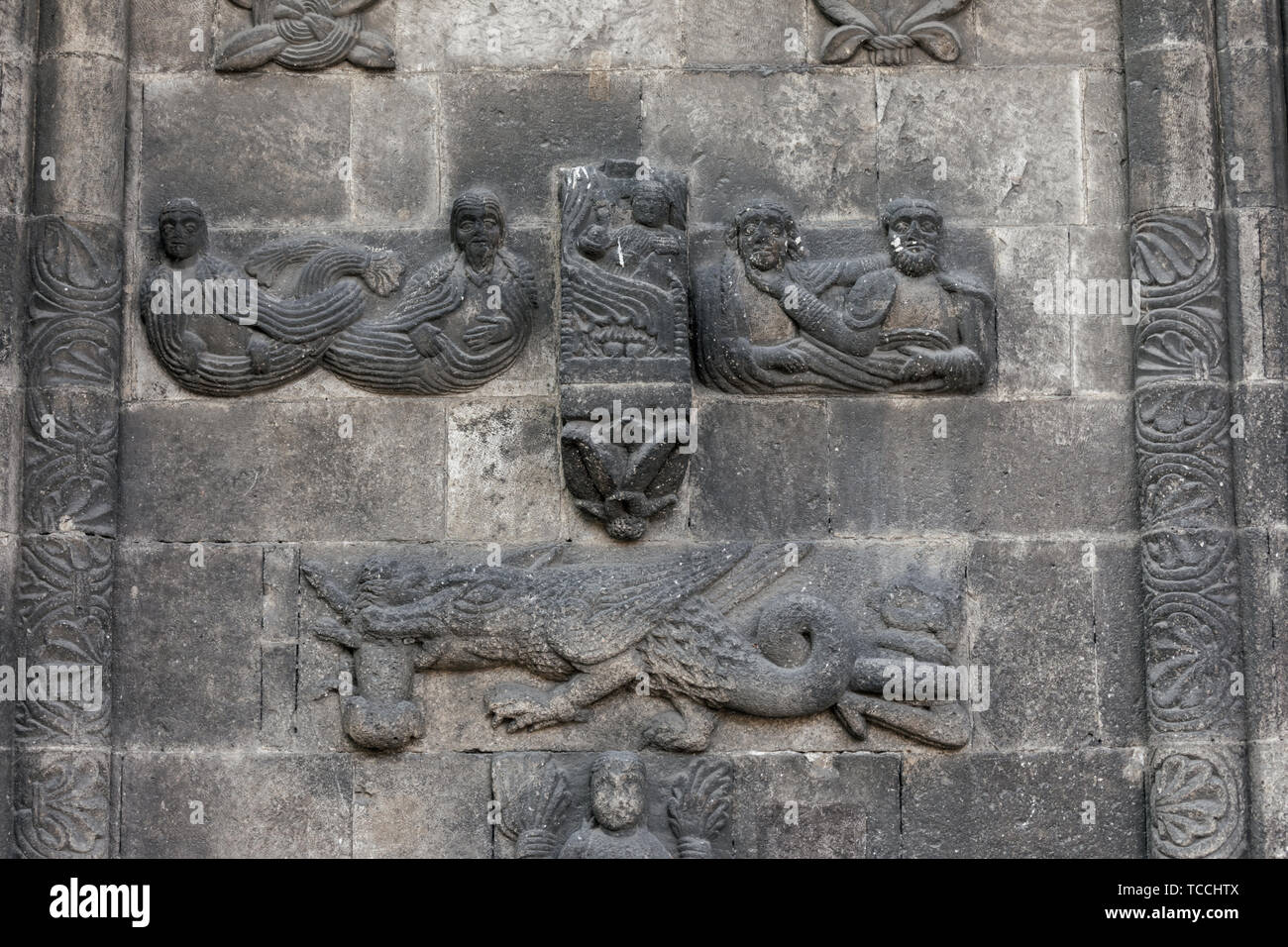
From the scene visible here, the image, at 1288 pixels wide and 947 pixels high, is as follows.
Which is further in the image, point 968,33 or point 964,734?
point 968,33

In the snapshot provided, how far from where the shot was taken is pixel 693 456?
8.84m

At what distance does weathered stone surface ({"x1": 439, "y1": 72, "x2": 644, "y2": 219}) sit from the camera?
9086 millimetres

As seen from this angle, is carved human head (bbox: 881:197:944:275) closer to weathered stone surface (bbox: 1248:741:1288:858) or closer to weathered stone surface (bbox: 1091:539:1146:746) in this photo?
weathered stone surface (bbox: 1091:539:1146:746)

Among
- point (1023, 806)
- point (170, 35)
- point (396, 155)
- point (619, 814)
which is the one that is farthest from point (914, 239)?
point (170, 35)

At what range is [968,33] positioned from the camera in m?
9.30

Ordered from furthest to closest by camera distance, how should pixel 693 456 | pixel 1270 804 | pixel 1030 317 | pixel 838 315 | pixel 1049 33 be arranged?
1. pixel 1049 33
2. pixel 1030 317
3. pixel 838 315
4. pixel 693 456
5. pixel 1270 804

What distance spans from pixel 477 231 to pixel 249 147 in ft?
3.86

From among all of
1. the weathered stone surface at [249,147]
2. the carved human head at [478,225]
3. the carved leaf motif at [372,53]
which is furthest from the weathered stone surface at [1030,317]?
the weathered stone surface at [249,147]

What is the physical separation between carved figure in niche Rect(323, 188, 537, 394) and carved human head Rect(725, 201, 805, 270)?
1002 millimetres

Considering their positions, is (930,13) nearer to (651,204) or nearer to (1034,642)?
(651,204)

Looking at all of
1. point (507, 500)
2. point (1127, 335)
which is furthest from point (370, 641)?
point (1127, 335)

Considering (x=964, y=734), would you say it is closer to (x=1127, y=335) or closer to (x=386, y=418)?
(x=1127, y=335)
